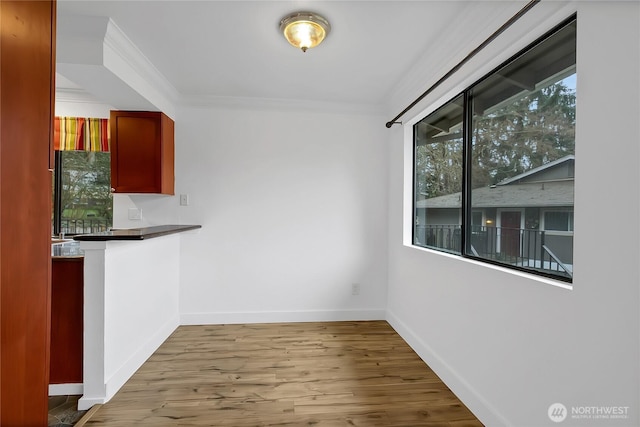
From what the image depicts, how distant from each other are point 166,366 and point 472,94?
3.07 meters

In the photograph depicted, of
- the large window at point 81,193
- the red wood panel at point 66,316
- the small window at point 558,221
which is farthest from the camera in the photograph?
the large window at point 81,193

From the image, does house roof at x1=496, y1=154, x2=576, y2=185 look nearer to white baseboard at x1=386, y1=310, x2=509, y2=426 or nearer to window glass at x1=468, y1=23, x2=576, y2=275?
window glass at x1=468, y1=23, x2=576, y2=275

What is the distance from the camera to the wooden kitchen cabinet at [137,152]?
9.09ft

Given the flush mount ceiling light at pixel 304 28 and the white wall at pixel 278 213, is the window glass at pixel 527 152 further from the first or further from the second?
the white wall at pixel 278 213

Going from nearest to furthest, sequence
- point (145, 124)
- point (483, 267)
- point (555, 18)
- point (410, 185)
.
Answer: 1. point (555, 18)
2. point (483, 267)
3. point (145, 124)
4. point (410, 185)

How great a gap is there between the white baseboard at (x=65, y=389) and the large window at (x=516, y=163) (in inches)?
109

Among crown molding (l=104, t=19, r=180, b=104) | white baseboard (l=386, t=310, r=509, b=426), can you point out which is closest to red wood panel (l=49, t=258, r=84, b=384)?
crown molding (l=104, t=19, r=180, b=104)

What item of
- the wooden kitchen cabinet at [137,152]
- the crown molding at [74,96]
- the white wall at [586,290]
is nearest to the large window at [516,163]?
the white wall at [586,290]

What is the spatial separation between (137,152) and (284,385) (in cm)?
244

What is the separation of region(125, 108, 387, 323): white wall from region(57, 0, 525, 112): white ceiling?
1.62ft

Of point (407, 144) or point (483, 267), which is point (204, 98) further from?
point (483, 267)

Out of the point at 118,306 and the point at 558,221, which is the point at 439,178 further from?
the point at 118,306

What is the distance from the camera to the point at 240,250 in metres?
3.27

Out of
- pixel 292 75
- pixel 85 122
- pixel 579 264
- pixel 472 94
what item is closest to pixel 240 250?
pixel 292 75
